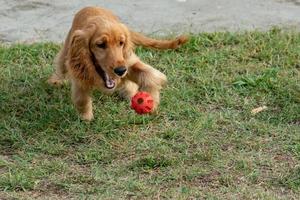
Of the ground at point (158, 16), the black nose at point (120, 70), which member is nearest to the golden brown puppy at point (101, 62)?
the black nose at point (120, 70)

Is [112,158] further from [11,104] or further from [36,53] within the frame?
[36,53]

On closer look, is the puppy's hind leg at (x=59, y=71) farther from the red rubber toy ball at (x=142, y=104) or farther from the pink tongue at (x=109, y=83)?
the red rubber toy ball at (x=142, y=104)

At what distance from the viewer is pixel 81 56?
16.4ft

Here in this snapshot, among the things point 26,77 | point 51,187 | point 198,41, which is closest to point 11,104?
point 26,77

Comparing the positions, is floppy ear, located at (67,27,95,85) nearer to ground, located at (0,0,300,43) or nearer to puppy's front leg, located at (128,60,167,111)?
puppy's front leg, located at (128,60,167,111)

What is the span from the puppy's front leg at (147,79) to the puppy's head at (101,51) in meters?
0.18

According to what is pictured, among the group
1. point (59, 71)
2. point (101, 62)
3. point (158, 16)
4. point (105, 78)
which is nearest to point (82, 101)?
point (105, 78)

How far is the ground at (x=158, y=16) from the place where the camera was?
21.8 feet

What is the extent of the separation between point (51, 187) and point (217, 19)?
2.86 meters

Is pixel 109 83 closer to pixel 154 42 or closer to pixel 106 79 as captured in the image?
pixel 106 79

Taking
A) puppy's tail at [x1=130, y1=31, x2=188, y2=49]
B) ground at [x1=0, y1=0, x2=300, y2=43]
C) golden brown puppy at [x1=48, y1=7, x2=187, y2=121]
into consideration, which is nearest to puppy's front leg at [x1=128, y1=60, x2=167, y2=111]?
golden brown puppy at [x1=48, y1=7, x2=187, y2=121]

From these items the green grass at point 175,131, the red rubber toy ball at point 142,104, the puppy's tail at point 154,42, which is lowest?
the green grass at point 175,131

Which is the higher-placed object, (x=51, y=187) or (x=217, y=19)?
(x=217, y=19)

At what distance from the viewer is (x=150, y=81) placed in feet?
17.0
